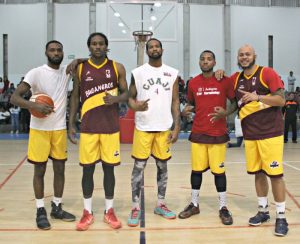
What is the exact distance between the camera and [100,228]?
14.6ft

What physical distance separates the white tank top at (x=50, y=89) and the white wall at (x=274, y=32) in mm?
18230

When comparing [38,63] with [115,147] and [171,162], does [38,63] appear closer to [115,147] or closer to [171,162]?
[171,162]

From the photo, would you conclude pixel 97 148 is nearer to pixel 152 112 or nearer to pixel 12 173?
pixel 152 112

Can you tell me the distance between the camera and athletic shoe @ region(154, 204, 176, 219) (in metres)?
4.78

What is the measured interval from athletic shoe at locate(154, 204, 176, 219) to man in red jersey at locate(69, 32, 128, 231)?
60 centimetres

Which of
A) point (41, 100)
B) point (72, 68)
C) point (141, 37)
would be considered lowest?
point (41, 100)

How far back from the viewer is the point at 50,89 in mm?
4570

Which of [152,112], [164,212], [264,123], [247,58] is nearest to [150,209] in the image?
[164,212]

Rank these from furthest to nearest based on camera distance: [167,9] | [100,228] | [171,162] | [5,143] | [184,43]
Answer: [184,43], [167,9], [5,143], [171,162], [100,228]

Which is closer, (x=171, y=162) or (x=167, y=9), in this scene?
(x=171, y=162)

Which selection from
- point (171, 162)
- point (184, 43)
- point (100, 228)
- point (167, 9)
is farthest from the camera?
point (184, 43)

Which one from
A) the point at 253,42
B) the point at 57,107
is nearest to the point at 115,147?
the point at 57,107

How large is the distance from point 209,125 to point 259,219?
3.73 feet

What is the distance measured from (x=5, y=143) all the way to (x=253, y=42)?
1411 cm
